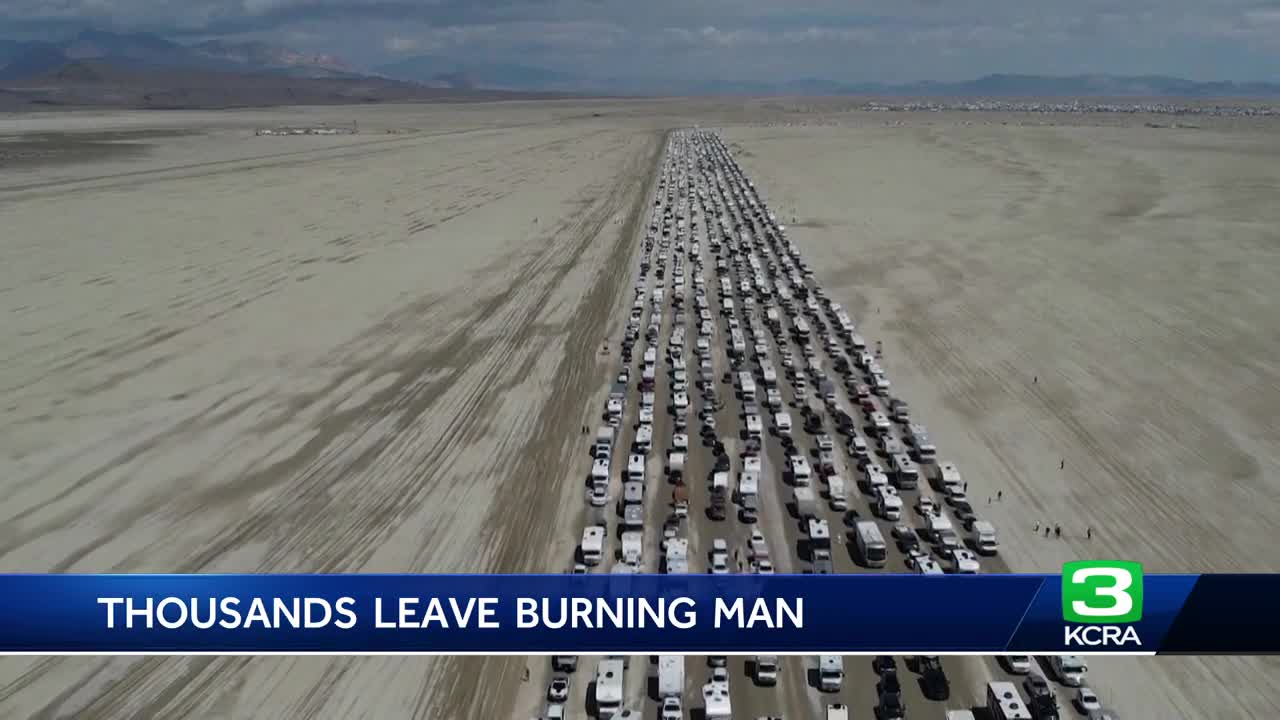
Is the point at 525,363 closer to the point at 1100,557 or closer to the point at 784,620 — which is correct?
the point at 1100,557

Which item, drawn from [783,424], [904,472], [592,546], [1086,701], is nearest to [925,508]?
[904,472]

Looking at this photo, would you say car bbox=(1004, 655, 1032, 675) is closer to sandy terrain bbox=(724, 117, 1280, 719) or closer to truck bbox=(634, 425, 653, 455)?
sandy terrain bbox=(724, 117, 1280, 719)

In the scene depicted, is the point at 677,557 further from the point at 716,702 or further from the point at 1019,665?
the point at 1019,665

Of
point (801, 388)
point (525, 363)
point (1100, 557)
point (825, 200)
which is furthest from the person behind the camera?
point (825, 200)

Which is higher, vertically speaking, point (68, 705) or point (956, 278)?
point (956, 278)

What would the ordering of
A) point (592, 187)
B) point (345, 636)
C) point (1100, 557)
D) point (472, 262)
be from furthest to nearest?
point (592, 187), point (472, 262), point (1100, 557), point (345, 636)

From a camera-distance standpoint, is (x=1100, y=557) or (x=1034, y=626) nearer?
(x=1034, y=626)

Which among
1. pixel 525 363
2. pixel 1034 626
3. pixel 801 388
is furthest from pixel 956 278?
pixel 1034 626
